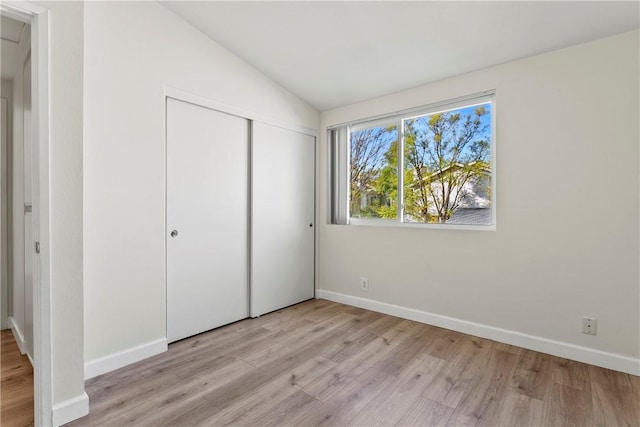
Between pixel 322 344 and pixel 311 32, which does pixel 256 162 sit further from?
pixel 322 344

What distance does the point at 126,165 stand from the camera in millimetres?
2236

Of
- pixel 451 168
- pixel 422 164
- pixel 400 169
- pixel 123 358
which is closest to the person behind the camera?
pixel 123 358

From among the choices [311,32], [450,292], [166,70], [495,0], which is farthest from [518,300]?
[166,70]

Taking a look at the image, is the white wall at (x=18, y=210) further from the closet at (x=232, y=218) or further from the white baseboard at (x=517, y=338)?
the white baseboard at (x=517, y=338)

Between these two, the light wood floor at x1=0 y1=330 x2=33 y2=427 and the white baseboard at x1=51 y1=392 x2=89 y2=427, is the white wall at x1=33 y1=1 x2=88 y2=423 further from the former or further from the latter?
the light wood floor at x1=0 y1=330 x2=33 y2=427

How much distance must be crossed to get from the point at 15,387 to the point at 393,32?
343 centimetres

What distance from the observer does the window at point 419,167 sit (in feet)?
9.27

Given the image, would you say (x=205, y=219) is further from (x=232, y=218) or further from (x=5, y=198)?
(x=5, y=198)

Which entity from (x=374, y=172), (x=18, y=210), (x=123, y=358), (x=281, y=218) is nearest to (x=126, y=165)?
(x=18, y=210)

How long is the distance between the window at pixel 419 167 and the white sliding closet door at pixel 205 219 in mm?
1234

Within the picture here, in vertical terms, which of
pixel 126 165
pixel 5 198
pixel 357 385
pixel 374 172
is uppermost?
pixel 374 172

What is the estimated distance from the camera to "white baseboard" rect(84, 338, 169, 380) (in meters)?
2.06

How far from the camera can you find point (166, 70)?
2.45 metres

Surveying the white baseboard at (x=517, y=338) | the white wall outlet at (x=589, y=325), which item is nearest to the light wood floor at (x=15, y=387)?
the white baseboard at (x=517, y=338)
